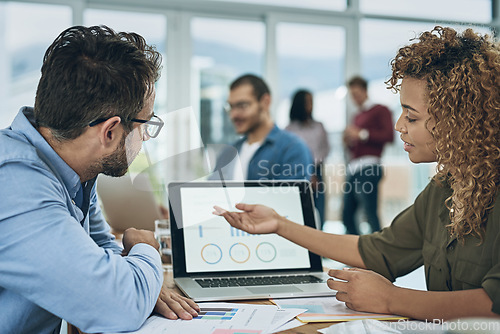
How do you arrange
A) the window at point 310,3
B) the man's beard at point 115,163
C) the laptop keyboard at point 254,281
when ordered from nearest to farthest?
the man's beard at point 115,163, the laptop keyboard at point 254,281, the window at point 310,3

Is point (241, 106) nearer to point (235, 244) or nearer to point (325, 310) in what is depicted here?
point (235, 244)

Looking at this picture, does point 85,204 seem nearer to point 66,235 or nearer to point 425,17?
point 66,235

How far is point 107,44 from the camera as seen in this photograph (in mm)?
1037

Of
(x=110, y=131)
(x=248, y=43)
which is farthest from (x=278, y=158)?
(x=248, y=43)

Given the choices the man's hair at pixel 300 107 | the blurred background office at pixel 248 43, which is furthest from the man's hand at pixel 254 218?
the man's hair at pixel 300 107

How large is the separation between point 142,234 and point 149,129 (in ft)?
0.80

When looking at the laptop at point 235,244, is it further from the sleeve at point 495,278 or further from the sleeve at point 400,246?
the sleeve at point 495,278

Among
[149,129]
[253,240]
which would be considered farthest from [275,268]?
[149,129]

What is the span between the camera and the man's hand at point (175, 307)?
3.20ft

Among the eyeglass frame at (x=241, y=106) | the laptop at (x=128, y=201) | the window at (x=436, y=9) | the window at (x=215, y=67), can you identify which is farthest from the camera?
the window at (x=436, y=9)

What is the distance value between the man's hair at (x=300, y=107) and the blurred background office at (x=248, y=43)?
0.48 metres

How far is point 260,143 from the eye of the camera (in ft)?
9.73

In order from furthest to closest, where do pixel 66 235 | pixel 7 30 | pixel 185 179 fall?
pixel 7 30
pixel 185 179
pixel 66 235

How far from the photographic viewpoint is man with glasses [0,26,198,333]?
869mm
